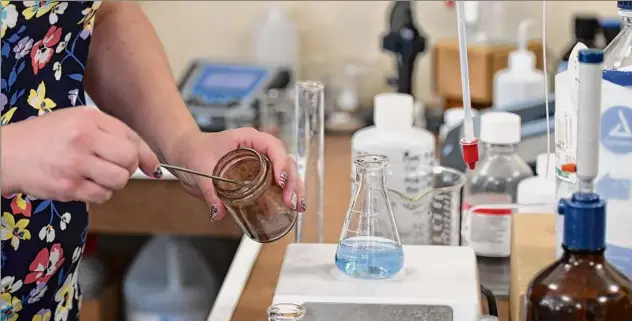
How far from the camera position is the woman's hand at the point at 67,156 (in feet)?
3.14

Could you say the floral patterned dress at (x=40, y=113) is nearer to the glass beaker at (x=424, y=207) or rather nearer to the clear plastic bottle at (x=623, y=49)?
the glass beaker at (x=424, y=207)

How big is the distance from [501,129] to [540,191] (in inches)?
4.3

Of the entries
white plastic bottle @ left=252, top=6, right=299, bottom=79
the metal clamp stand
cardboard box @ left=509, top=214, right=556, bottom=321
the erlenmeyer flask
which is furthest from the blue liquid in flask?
white plastic bottle @ left=252, top=6, right=299, bottom=79

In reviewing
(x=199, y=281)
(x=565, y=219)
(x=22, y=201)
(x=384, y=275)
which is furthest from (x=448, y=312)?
(x=199, y=281)

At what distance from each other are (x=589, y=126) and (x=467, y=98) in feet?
1.24

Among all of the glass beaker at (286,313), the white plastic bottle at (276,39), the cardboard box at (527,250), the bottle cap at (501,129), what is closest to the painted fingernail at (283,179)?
the glass beaker at (286,313)

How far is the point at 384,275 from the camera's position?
1.12m

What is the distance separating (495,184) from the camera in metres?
1.49

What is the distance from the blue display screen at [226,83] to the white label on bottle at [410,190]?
2.85 feet

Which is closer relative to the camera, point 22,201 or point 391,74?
point 22,201

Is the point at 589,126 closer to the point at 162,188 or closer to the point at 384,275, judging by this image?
the point at 384,275

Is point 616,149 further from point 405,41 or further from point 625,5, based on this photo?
point 405,41

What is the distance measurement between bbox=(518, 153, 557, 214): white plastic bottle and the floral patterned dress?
1.81ft

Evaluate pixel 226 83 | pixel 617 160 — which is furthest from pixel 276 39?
pixel 617 160
